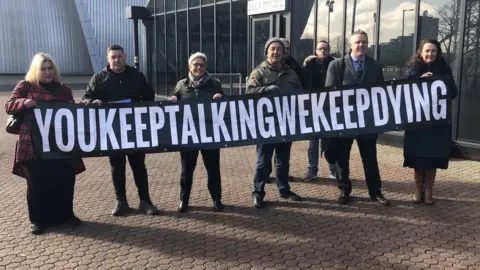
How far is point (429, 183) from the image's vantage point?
17.4 feet

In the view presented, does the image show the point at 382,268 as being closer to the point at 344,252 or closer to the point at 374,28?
the point at 344,252

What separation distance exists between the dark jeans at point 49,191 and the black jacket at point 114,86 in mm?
800

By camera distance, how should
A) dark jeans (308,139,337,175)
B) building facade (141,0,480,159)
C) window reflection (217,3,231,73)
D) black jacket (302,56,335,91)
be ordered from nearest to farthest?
black jacket (302,56,335,91)
dark jeans (308,139,337,175)
building facade (141,0,480,159)
window reflection (217,3,231,73)

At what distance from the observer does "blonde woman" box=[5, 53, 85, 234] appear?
14.8 feet

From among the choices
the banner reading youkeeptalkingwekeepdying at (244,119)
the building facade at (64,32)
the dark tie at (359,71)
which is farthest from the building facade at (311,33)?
the building facade at (64,32)

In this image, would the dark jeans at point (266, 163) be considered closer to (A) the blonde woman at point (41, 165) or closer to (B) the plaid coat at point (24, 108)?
(A) the blonde woman at point (41, 165)

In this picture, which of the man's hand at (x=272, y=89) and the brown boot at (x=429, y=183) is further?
the brown boot at (x=429, y=183)

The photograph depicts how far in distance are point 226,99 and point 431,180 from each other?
101 inches

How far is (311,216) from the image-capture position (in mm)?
4980

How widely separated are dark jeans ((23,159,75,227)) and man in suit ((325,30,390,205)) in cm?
307

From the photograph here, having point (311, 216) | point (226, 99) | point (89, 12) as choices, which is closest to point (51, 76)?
point (226, 99)

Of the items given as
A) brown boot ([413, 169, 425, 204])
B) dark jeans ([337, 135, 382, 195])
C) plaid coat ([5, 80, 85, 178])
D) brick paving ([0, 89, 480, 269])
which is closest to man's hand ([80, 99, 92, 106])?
plaid coat ([5, 80, 85, 178])

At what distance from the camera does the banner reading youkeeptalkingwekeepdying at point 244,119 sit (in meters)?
4.76

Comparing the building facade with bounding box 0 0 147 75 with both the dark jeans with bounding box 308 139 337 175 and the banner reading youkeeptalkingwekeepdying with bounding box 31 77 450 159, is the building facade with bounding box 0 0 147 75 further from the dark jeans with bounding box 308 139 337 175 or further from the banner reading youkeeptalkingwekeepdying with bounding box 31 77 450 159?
the banner reading youkeeptalkingwekeepdying with bounding box 31 77 450 159
